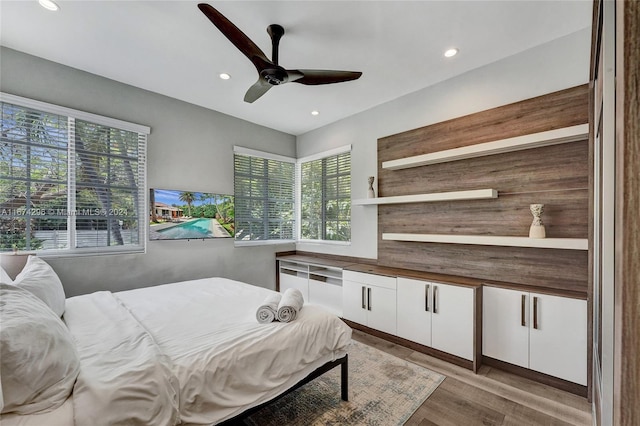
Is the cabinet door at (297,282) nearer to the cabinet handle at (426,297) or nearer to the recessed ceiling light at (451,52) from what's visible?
the cabinet handle at (426,297)

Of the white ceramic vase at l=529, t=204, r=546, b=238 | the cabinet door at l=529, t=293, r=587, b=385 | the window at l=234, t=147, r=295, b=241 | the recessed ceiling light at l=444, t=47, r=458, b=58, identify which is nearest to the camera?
the cabinet door at l=529, t=293, r=587, b=385

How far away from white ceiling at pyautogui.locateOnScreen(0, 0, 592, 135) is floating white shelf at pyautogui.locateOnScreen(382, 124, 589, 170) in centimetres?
88

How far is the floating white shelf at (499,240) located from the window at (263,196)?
85.5 inches

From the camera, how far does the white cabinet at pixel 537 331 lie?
2230mm

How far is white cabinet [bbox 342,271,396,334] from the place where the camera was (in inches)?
128

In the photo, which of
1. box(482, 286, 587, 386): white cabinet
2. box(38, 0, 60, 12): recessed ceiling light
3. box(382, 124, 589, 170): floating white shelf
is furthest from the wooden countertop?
box(38, 0, 60, 12): recessed ceiling light

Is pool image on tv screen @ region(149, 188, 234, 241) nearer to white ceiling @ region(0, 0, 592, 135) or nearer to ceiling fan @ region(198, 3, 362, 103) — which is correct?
white ceiling @ region(0, 0, 592, 135)

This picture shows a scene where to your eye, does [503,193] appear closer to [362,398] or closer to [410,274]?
[410,274]

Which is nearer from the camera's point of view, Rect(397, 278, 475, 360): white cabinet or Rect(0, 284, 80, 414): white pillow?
Rect(0, 284, 80, 414): white pillow

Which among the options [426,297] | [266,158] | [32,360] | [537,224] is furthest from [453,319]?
[266,158]

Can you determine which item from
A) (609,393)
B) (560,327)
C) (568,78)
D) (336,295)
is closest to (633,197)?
(609,393)

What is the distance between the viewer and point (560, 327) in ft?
7.52

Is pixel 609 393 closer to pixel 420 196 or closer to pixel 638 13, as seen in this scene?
pixel 638 13

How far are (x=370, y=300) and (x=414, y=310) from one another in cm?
58
